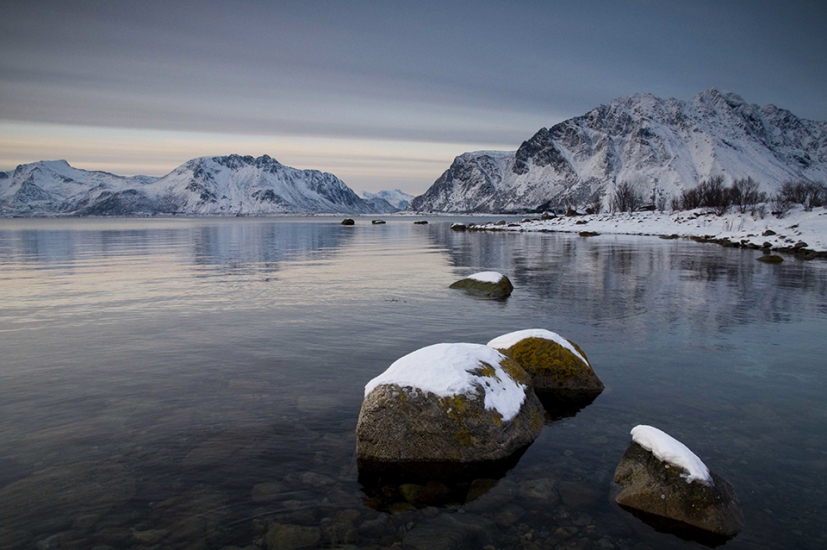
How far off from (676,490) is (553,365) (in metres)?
4.53

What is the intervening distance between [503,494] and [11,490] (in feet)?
23.8

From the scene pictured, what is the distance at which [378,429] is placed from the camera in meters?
8.25

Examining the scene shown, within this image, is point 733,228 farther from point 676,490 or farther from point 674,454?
point 676,490

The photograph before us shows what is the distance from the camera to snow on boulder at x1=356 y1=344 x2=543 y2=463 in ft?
26.7

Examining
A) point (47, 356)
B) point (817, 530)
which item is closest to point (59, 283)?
point (47, 356)

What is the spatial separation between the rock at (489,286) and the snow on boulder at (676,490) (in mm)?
15938

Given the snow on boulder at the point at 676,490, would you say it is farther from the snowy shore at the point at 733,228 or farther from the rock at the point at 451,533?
the snowy shore at the point at 733,228

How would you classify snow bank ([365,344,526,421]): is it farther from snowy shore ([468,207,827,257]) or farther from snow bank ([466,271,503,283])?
snowy shore ([468,207,827,257])

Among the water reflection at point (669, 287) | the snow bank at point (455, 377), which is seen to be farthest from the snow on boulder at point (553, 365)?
the water reflection at point (669, 287)

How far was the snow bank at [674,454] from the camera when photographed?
6.87 meters

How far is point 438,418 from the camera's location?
8203mm

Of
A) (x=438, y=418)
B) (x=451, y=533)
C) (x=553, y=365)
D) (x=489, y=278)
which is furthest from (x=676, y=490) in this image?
(x=489, y=278)

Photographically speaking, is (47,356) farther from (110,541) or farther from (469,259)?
(469,259)

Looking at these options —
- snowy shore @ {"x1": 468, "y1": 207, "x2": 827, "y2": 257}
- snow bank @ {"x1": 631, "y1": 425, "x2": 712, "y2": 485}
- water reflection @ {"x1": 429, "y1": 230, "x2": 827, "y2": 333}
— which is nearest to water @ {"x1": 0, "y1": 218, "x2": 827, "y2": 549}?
water reflection @ {"x1": 429, "y1": 230, "x2": 827, "y2": 333}
